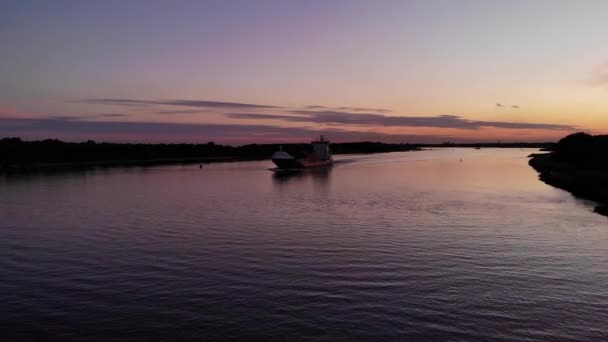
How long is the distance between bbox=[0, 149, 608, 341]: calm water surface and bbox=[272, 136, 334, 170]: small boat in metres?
57.2

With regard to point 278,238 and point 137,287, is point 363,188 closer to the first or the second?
point 278,238

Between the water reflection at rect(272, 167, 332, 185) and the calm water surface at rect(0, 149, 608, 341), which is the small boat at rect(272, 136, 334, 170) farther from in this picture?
the calm water surface at rect(0, 149, 608, 341)

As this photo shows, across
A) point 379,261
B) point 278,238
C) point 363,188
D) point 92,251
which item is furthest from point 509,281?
point 363,188

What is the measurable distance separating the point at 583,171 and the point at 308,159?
182 ft

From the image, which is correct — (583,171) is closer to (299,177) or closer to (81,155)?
(299,177)

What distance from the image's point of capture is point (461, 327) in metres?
13.2

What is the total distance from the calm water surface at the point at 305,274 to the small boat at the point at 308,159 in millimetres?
57195

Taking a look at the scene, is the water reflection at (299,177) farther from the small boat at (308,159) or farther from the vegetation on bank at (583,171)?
the vegetation on bank at (583,171)

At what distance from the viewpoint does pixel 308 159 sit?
4134 inches

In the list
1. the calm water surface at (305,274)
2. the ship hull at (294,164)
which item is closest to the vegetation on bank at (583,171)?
the calm water surface at (305,274)

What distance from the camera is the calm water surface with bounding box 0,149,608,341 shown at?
529 inches

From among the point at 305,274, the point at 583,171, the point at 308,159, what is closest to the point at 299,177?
the point at 308,159

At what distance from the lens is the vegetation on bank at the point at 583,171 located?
46.5m

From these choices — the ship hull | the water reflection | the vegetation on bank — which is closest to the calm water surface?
the vegetation on bank
